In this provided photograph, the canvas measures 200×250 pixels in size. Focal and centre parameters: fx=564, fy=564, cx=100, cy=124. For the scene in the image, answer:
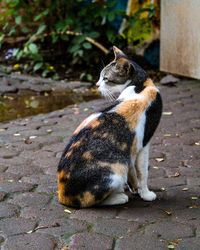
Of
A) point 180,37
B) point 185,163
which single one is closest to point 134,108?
point 185,163

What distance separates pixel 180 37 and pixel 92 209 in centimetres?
530

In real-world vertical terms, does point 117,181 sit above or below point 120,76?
below

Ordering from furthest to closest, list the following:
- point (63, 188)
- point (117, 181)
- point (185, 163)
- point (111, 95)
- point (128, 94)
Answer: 1. point (185, 163)
2. point (111, 95)
3. point (128, 94)
4. point (63, 188)
5. point (117, 181)

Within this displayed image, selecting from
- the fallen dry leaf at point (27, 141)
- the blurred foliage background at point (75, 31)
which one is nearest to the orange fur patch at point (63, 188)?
the fallen dry leaf at point (27, 141)

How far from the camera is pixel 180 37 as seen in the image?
8641 millimetres

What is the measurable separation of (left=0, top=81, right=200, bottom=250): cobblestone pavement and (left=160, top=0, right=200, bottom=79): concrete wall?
2.48 metres

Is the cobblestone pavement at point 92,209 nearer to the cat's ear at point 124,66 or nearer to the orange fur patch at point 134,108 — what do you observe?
the orange fur patch at point 134,108

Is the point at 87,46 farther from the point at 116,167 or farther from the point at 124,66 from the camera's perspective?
the point at 116,167

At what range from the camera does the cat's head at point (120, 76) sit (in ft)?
13.5

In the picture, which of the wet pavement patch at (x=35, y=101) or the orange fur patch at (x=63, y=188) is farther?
the wet pavement patch at (x=35, y=101)

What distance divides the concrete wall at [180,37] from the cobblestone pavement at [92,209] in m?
2.48

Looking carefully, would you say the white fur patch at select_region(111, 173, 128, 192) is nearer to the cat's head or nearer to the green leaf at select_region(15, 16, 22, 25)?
the cat's head

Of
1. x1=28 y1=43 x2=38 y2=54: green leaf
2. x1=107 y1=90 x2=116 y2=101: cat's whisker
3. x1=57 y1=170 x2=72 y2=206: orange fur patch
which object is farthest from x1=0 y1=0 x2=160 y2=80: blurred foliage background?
x1=57 y1=170 x2=72 y2=206: orange fur patch

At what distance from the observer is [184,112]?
21.9 feet
